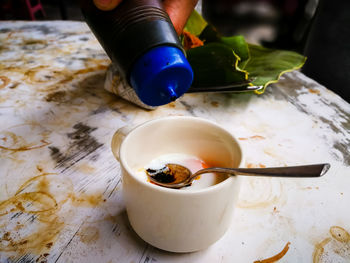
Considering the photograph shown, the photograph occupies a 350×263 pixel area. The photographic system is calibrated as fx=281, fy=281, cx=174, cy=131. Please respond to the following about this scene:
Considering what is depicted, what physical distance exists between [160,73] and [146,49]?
31 millimetres

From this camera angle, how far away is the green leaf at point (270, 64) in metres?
0.56

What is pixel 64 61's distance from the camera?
71 cm

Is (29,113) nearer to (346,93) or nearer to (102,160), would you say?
(102,160)

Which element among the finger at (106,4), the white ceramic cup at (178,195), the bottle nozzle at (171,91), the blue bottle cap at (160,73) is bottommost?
the white ceramic cup at (178,195)

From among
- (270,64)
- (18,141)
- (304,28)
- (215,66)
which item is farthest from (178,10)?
(304,28)

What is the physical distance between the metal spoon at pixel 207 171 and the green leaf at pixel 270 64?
0.97 ft

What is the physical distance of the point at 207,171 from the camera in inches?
11.4

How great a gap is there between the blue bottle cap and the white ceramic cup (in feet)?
0.13

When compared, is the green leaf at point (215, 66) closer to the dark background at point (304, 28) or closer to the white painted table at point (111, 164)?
the white painted table at point (111, 164)

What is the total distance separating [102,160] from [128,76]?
0.14m

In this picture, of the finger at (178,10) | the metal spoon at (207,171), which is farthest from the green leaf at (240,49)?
the metal spoon at (207,171)

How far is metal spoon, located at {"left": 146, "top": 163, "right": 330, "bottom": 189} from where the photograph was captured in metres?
0.22

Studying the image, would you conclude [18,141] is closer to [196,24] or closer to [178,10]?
[178,10]

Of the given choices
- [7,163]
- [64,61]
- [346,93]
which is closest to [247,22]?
[346,93]
